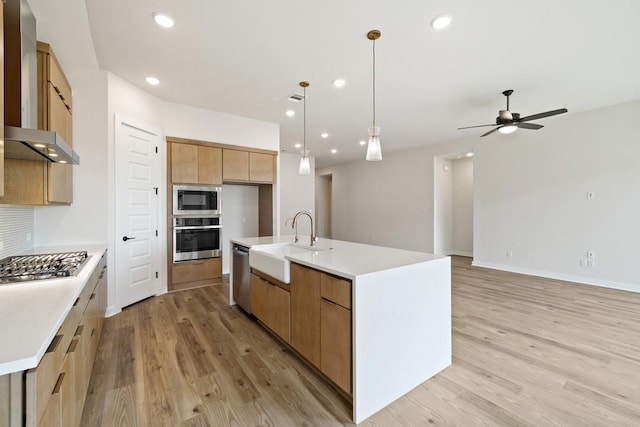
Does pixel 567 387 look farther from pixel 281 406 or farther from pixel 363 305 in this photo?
pixel 281 406

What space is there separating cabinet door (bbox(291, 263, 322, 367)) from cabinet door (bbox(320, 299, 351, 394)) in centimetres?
8

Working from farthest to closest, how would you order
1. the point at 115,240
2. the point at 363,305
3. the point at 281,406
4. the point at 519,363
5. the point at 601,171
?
the point at 601,171 → the point at 115,240 → the point at 519,363 → the point at 281,406 → the point at 363,305

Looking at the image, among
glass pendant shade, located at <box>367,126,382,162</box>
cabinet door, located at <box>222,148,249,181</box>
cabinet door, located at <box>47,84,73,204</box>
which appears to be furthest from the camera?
cabinet door, located at <box>222,148,249,181</box>

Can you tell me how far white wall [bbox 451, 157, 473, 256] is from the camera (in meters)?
7.18

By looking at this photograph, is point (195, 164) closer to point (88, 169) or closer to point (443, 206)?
point (88, 169)

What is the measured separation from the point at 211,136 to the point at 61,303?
375 cm

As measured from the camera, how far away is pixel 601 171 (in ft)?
14.4

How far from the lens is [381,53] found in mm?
2834

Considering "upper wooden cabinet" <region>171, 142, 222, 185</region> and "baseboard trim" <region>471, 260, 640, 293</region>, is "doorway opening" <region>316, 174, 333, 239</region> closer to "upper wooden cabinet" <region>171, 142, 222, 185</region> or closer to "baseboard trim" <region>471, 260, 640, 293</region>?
"baseboard trim" <region>471, 260, 640, 293</region>

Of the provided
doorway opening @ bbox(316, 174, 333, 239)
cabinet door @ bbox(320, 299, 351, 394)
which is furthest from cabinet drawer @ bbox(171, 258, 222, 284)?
doorway opening @ bbox(316, 174, 333, 239)

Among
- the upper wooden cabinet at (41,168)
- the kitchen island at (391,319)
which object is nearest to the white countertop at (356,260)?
the kitchen island at (391,319)

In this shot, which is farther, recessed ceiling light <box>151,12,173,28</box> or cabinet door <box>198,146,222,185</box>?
cabinet door <box>198,146,222,185</box>

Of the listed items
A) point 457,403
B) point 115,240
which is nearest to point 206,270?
point 115,240

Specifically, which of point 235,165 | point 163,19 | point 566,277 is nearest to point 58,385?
point 163,19
